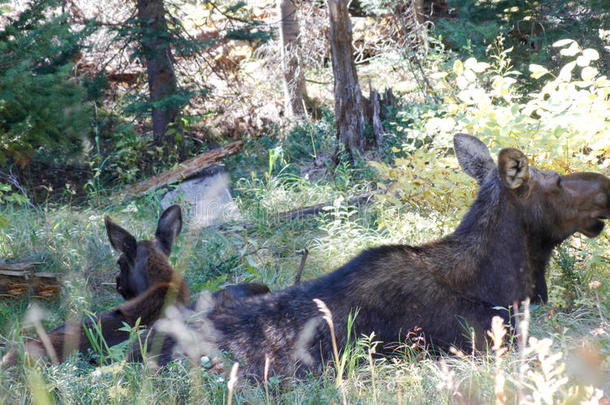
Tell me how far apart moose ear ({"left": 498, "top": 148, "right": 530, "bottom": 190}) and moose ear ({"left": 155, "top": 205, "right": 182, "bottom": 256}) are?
338 cm

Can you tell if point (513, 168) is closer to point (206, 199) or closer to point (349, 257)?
point (349, 257)

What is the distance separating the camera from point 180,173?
36.0 feet

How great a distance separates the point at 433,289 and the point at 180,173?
7.17 metres

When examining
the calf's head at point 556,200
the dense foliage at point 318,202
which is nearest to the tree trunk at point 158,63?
the dense foliage at point 318,202

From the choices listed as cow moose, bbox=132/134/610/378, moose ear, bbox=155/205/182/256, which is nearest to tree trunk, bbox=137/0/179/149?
moose ear, bbox=155/205/182/256

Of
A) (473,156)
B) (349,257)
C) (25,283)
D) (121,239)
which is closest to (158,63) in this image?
(25,283)

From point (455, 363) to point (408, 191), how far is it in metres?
2.82

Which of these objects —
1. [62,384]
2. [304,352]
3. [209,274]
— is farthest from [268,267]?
[62,384]

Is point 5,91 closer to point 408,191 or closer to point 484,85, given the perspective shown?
point 408,191

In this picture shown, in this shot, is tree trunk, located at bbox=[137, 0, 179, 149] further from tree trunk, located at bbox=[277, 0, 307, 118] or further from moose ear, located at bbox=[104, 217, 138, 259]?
moose ear, located at bbox=[104, 217, 138, 259]

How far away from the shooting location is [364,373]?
13.6 feet

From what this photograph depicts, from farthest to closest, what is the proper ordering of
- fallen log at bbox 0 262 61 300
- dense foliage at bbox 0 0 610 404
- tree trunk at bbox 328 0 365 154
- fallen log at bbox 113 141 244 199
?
fallen log at bbox 113 141 244 199 < tree trunk at bbox 328 0 365 154 < fallen log at bbox 0 262 61 300 < dense foliage at bbox 0 0 610 404

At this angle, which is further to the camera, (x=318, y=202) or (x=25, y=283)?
(x=318, y=202)

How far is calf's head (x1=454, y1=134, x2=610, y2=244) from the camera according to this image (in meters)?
4.76
